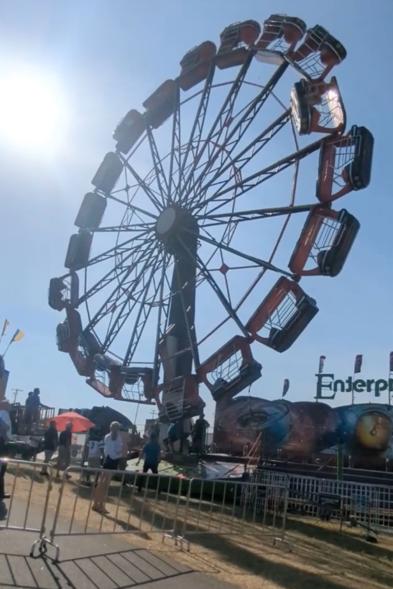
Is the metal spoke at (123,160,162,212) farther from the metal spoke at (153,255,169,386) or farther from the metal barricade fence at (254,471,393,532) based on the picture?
the metal barricade fence at (254,471,393,532)

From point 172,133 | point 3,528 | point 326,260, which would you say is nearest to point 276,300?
point 326,260

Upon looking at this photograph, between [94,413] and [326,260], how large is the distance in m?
16.5

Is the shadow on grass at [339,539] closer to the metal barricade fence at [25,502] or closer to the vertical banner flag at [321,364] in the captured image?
the metal barricade fence at [25,502]

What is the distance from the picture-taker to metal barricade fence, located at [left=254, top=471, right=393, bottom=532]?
43.7ft

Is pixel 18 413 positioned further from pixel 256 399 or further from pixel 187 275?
pixel 256 399

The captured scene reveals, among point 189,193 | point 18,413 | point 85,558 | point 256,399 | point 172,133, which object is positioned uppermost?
point 172,133

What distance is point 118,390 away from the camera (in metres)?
23.8

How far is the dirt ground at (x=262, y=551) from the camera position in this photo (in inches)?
289

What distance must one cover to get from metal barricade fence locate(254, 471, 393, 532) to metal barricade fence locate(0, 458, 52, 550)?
614 centimetres

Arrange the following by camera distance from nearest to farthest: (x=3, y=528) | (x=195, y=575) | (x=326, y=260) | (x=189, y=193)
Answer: (x=195, y=575), (x=3, y=528), (x=326, y=260), (x=189, y=193)

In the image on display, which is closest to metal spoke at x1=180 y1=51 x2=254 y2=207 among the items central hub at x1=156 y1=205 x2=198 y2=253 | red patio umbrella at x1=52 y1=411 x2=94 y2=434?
central hub at x1=156 y1=205 x2=198 y2=253

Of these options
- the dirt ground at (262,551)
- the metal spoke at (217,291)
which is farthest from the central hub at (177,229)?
the dirt ground at (262,551)

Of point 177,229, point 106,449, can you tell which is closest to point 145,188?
point 177,229

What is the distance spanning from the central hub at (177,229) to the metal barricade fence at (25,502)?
1061cm
